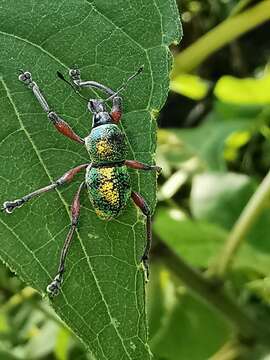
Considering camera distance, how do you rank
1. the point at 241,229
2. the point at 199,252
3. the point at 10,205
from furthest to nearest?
the point at 199,252 → the point at 241,229 → the point at 10,205

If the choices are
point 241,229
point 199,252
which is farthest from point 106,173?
point 199,252

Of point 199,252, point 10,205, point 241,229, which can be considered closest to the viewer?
point 10,205

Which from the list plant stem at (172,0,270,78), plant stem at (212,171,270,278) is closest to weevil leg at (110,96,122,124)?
plant stem at (212,171,270,278)

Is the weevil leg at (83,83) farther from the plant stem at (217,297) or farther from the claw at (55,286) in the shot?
the plant stem at (217,297)

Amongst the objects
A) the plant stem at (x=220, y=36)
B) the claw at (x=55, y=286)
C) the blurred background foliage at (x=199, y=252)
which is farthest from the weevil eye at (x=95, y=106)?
the plant stem at (x=220, y=36)

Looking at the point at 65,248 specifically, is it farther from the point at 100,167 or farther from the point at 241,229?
the point at 241,229

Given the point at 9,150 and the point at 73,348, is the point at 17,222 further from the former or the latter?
the point at 73,348
